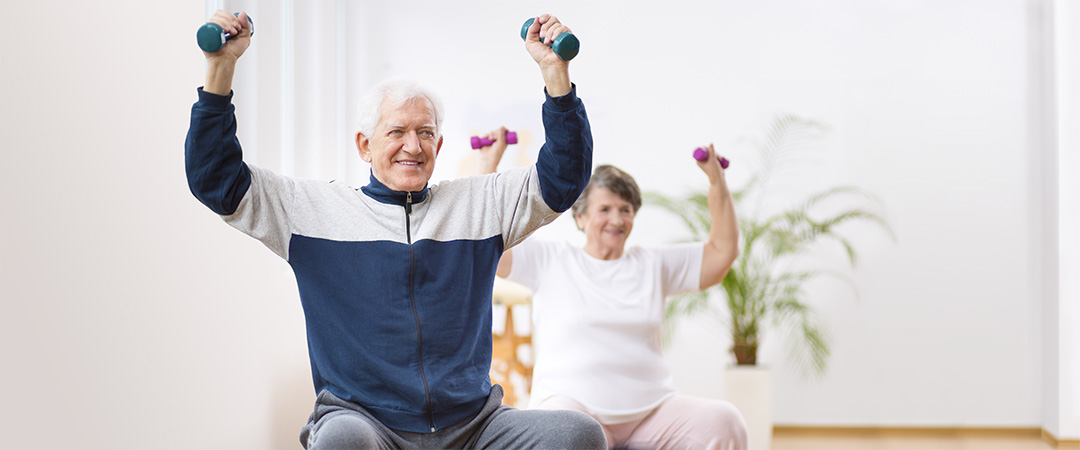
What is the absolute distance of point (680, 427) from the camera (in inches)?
85.7

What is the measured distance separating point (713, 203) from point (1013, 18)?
9.35ft

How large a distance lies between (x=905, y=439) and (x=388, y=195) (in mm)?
3560

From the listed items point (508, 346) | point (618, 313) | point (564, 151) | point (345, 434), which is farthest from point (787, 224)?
point (345, 434)

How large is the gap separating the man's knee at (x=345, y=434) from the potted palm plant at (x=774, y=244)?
106 inches

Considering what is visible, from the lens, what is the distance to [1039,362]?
436 centimetres

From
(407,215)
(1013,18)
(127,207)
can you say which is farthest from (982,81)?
(127,207)

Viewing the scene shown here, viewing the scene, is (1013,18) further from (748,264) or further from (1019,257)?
(748,264)

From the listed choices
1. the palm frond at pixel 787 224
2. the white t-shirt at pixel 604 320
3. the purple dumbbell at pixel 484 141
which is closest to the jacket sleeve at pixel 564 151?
the purple dumbbell at pixel 484 141

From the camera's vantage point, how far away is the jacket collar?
167 centimetres

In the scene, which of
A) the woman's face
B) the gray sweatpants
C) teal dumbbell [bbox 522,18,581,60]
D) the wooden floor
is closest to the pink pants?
the woman's face

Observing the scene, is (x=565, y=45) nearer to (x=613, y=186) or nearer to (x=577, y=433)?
(x=577, y=433)

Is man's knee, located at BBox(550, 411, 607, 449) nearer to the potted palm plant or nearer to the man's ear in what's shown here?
the man's ear

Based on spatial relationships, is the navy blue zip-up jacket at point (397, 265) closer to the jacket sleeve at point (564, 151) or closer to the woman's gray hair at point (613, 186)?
the jacket sleeve at point (564, 151)

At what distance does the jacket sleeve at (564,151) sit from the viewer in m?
1.58
